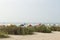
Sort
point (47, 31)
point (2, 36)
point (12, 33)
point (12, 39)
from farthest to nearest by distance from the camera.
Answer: point (47, 31), point (12, 33), point (2, 36), point (12, 39)

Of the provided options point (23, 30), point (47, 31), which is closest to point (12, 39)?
point (23, 30)

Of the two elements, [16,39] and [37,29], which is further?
[37,29]

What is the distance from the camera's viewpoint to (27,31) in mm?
22703

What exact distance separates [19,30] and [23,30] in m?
0.44

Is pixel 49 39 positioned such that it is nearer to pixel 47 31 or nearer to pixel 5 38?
pixel 5 38

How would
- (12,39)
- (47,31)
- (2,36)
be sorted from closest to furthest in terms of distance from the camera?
(12,39) < (2,36) < (47,31)

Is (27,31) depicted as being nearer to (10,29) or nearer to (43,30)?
(10,29)

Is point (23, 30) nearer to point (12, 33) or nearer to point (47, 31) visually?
point (12, 33)

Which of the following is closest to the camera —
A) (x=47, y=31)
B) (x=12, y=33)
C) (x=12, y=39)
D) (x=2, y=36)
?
(x=12, y=39)

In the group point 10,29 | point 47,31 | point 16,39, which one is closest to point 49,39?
point 16,39

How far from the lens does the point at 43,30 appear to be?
26.6m

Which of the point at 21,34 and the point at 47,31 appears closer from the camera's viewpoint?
the point at 21,34

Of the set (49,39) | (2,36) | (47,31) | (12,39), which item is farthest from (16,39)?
(47,31)

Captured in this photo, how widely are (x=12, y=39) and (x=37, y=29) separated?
→ 33.0 feet
